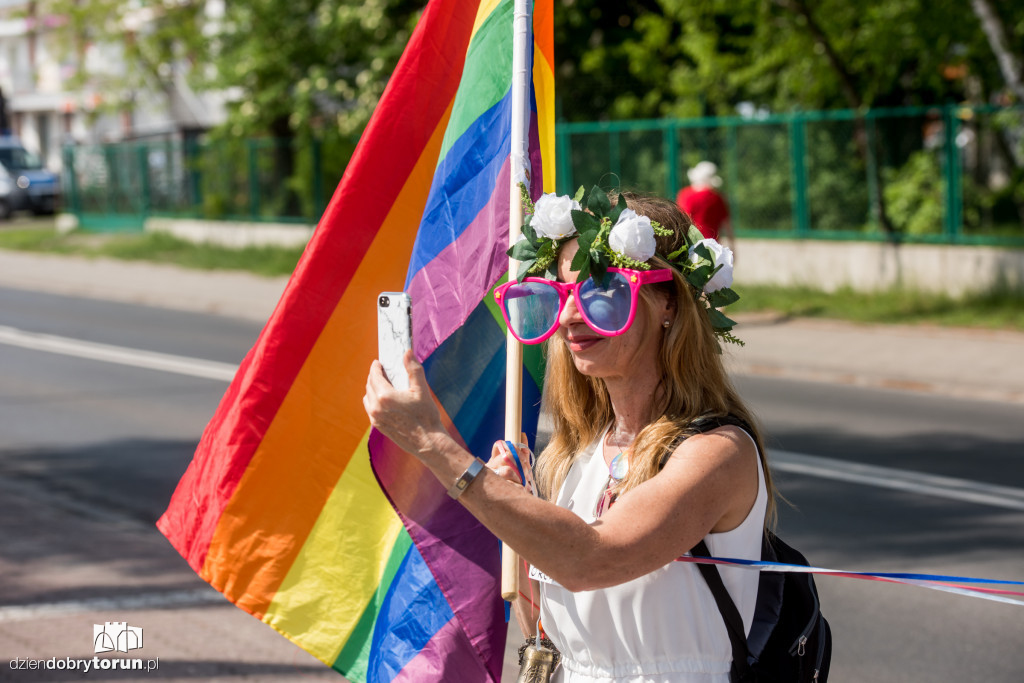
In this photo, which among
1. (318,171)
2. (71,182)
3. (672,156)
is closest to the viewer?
(672,156)

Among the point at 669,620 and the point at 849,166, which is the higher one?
the point at 849,166

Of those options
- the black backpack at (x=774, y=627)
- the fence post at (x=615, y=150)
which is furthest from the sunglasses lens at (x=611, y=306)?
the fence post at (x=615, y=150)

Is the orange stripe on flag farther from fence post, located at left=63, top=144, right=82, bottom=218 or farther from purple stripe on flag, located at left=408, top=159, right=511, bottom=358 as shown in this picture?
fence post, located at left=63, top=144, right=82, bottom=218

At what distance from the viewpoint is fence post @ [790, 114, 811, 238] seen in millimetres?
17672

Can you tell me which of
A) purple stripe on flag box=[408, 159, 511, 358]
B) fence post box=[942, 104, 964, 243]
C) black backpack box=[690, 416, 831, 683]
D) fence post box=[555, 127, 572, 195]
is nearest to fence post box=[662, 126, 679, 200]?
fence post box=[555, 127, 572, 195]

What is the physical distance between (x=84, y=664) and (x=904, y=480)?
526cm

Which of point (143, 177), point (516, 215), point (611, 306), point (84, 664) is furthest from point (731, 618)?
point (143, 177)

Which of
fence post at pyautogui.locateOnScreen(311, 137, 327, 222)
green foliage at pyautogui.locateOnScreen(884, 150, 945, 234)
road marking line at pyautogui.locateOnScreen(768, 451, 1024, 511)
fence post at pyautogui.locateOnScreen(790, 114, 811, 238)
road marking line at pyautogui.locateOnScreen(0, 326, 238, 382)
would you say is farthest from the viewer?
fence post at pyautogui.locateOnScreen(311, 137, 327, 222)

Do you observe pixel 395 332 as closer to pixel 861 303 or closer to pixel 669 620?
pixel 669 620

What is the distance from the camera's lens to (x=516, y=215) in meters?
2.58

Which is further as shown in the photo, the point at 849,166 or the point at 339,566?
the point at 849,166

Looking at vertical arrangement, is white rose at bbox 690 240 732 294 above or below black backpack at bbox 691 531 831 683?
above

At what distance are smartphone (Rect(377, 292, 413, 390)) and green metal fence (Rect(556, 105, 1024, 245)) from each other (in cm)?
1392

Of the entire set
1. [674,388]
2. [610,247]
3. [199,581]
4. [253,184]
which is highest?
[253,184]
